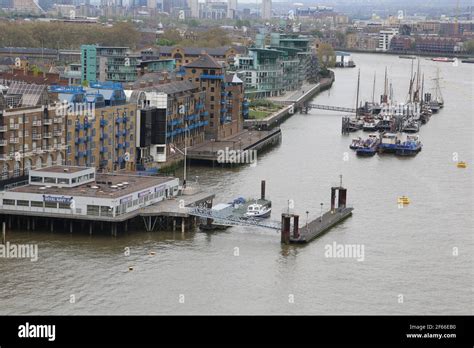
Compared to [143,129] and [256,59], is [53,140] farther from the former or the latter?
[256,59]

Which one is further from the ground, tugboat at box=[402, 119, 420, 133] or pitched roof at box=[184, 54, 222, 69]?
pitched roof at box=[184, 54, 222, 69]

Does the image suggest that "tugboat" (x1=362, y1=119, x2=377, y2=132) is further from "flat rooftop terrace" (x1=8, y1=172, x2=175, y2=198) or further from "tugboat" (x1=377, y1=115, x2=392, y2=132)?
"flat rooftop terrace" (x1=8, y1=172, x2=175, y2=198)

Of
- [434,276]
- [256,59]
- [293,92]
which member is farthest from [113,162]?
[293,92]

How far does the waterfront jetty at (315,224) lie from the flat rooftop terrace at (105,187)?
2911mm

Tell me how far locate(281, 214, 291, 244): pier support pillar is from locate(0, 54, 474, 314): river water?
8.0 inches

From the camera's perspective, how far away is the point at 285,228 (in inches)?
742

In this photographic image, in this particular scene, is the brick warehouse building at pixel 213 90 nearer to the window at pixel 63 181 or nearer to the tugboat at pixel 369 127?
the tugboat at pixel 369 127

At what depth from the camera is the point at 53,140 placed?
72.6 ft

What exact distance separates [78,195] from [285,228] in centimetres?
373

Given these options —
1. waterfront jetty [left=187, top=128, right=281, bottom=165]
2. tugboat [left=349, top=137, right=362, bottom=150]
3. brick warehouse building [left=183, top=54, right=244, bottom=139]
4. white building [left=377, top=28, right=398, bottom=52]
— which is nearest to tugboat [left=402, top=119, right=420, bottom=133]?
tugboat [left=349, top=137, right=362, bottom=150]

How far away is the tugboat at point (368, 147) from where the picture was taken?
102ft

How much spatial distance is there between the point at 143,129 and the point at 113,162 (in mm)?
1893

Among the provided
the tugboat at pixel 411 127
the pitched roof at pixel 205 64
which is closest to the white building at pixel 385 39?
the tugboat at pixel 411 127

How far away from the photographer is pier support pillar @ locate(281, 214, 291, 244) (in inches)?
739
